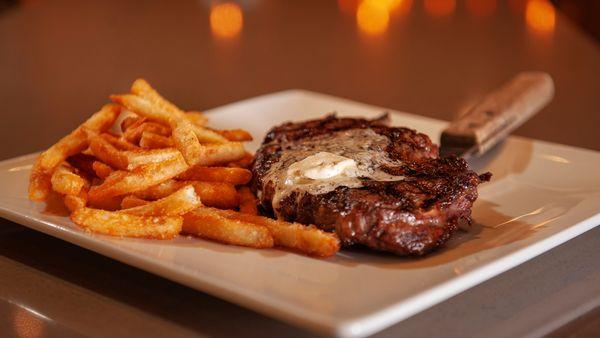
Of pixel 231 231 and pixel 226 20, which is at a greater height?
pixel 231 231

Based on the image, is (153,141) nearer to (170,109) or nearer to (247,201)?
(170,109)

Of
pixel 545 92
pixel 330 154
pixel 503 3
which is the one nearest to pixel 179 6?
pixel 503 3

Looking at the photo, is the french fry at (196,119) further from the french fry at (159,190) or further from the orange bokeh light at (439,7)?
the orange bokeh light at (439,7)

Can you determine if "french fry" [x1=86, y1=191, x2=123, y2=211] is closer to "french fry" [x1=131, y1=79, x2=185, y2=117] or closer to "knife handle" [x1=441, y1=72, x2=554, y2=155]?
"french fry" [x1=131, y1=79, x2=185, y2=117]

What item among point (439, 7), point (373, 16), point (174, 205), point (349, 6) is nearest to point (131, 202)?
point (174, 205)

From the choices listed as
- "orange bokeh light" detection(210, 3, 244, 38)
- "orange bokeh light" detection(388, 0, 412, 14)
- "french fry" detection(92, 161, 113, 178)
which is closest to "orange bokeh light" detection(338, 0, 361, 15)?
"orange bokeh light" detection(388, 0, 412, 14)

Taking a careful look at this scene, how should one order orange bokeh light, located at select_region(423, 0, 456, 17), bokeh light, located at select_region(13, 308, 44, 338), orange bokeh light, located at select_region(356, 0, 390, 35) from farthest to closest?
orange bokeh light, located at select_region(423, 0, 456, 17), orange bokeh light, located at select_region(356, 0, 390, 35), bokeh light, located at select_region(13, 308, 44, 338)
